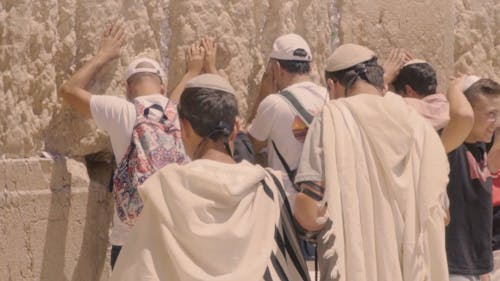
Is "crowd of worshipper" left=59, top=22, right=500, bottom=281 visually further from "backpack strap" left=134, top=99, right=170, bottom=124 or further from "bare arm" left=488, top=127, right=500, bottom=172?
"bare arm" left=488, top=127, right=500, bottom=172

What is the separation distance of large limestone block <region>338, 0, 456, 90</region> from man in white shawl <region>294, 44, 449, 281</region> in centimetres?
264

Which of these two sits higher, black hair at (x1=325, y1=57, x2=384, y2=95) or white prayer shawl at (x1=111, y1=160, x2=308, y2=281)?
black hair at (x1=325, y1=57, x2=384, y2=95)

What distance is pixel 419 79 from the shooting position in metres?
6.43

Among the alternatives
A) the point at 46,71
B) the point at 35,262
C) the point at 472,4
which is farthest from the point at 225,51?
the point at 472,4

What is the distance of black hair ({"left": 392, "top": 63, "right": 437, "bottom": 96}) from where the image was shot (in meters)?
6.41

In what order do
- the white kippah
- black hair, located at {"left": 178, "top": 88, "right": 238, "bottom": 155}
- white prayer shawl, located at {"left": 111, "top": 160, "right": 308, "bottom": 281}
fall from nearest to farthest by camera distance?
white prayer shawl, located at {"left": 111, "top": 160, "right": 308, "bottom": 281}, black hair, located at {"left": 178, "top": 88, "right": 238, "bottom": 155}, the white kippah

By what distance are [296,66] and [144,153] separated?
3.30 ft

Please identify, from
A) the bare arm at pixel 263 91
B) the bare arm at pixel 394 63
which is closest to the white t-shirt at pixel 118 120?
the bare arm at pixel 263 91

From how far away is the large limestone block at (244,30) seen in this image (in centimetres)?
681

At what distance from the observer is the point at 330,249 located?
Answer: 4.73 m

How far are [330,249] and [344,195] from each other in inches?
8.2

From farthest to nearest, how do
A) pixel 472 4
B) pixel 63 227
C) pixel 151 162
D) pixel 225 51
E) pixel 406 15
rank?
1. pixel 472 4
2. pixel 406 15
3. pixel 225 51
4. pixel 63 227
5. pixel 151 162

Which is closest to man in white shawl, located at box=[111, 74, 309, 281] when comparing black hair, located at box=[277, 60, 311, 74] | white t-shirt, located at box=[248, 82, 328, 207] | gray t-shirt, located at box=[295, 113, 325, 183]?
gray t-shirt, located at box=[295, 113, 325, 183]

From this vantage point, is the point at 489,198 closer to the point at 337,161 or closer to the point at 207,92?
the point at 337,161
